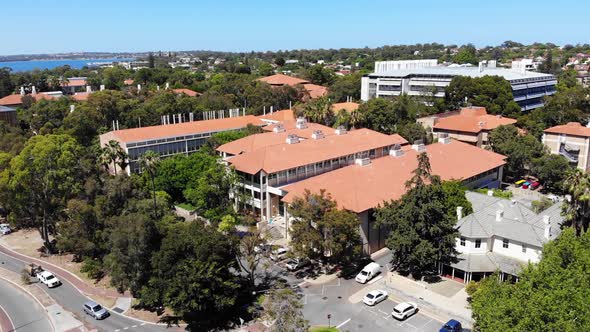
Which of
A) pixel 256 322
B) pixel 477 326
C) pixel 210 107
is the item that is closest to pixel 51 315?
pixel 256 322

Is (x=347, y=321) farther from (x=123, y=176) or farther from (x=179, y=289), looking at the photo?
(x=123, y=176)

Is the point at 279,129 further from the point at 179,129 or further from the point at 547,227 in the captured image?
the point at 547,227

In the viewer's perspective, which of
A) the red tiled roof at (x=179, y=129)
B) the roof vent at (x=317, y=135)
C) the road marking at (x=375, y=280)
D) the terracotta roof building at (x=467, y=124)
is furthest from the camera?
the terracotta roof building at (x=467, y=124)

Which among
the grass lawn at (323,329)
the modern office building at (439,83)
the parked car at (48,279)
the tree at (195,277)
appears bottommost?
the parked car at (48,279)

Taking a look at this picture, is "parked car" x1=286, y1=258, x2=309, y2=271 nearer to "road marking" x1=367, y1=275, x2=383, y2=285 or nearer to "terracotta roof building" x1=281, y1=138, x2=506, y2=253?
"terracotta roof building" x1=281, y1=138, x2=506, y2=253

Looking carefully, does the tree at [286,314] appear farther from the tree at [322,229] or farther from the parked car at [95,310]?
the parked car at [95,310]

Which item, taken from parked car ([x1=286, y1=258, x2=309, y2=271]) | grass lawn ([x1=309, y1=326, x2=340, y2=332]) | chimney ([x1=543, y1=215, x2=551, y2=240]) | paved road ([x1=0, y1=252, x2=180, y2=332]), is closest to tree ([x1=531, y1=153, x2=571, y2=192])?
chimney ([x1=543, y1=215, x2=551, y2=240])

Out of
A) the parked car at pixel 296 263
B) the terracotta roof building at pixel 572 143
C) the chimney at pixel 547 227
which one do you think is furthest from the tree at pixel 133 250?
the terracotta roof building at pixel 572 143
